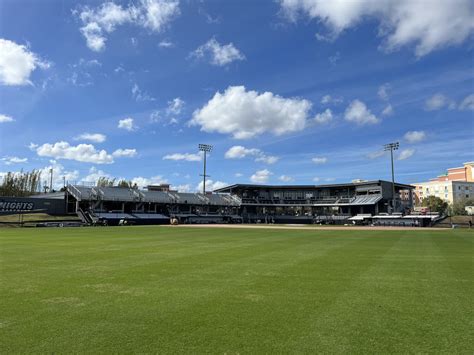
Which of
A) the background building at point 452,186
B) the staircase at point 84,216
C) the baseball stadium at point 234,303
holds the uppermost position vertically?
the background building at point 452,186

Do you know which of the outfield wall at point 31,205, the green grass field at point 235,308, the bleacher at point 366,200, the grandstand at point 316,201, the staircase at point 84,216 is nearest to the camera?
the green grass field at point 235,308

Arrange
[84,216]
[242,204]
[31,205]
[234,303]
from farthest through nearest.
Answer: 1. [242,204]
2. [31,205]
3. [84,216]
4. [234,303]

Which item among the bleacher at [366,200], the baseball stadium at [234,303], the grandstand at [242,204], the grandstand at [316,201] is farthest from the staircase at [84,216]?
the bleacher at [366,200]

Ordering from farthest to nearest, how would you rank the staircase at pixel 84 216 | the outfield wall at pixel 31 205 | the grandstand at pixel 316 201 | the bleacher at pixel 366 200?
the grandstand at pixel 316 201, the bleacher at pixel 366 200, the outfield wall at pixel 31 205, the staircase at pixel 84 216

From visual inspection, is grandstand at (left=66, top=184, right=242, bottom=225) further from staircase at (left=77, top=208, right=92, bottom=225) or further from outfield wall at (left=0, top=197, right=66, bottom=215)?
outfield wall at (left=0, top=197, right=66, bottom=215)

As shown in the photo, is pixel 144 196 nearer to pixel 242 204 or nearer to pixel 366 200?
pixel 242 204

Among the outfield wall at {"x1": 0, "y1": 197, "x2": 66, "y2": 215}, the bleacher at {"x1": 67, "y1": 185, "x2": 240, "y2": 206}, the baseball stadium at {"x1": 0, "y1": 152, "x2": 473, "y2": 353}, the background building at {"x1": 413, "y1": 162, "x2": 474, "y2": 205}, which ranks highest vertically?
the background building at {"x1": 413, "y1": 162, "x2": 474, "y2": 205}

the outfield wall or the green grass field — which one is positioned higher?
the outfield wall

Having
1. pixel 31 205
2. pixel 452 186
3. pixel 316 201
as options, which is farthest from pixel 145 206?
pixel 452 186

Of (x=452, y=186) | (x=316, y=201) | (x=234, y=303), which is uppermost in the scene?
(x=452, y=186)

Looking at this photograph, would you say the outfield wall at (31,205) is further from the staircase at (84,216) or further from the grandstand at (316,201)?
the grandstand at (316,201)

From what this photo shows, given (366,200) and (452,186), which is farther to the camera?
(452,186)

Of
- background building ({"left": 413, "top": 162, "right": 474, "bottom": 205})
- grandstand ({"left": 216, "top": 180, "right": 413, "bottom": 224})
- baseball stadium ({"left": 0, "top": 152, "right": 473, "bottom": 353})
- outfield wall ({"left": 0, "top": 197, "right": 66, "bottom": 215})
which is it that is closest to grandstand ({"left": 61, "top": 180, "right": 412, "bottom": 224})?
grandstand ({"left": 216, "top": 180, "right": 413, "bottom": 224})

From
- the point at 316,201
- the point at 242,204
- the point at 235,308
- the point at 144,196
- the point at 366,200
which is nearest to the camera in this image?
the point at 235,308
